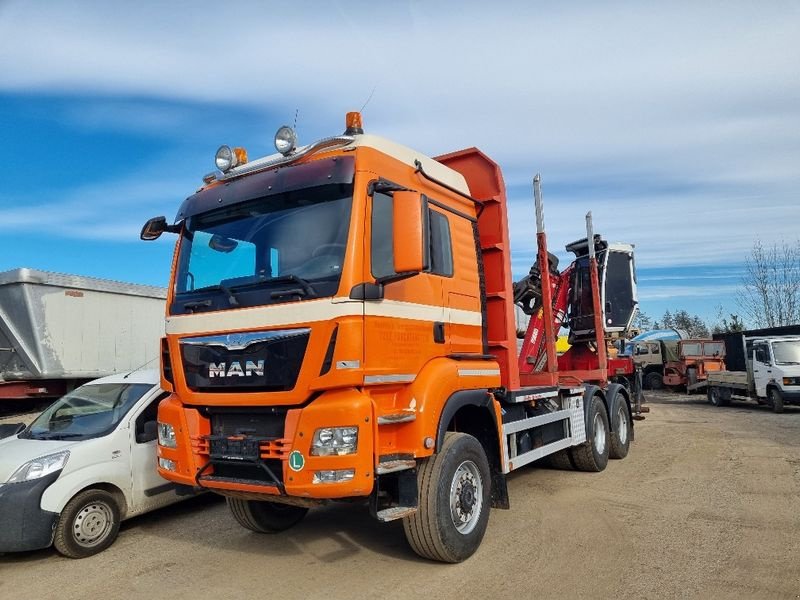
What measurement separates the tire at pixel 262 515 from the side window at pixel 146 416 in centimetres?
130

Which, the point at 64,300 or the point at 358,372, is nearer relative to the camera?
the point at 358,372

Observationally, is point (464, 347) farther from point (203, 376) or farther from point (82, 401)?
point (82, 401)

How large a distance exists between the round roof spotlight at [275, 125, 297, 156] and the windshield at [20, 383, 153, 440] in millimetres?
3291

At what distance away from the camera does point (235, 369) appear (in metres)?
4.31

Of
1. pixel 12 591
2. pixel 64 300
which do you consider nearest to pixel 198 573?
pixel 12 591

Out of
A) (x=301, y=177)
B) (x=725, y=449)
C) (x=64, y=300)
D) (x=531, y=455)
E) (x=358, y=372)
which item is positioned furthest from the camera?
(x=64, y=300)

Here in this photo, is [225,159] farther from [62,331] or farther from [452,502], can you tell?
[62,331]

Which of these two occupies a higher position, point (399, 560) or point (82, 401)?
point (82, 401)

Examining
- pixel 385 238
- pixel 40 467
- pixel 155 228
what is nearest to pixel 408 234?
pixel 385 238

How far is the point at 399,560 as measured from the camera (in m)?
4.75

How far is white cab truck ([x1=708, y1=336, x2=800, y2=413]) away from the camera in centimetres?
1734

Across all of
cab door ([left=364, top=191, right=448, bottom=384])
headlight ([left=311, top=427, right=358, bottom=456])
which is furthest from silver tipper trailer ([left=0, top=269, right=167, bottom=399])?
headlight ([left=311, top=427, right=358, bottom=456])

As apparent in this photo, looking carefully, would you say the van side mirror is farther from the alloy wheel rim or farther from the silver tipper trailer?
the silver tipper trailer

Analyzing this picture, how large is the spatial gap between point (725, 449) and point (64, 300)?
39.6 ft
